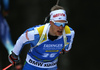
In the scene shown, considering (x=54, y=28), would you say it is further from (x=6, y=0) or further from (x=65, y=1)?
(x=6, y=0)

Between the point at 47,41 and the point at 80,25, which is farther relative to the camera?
the point at 80,25

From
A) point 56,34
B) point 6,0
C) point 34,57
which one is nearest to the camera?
point 56,34

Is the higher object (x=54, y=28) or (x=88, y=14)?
(x=54, y=28)

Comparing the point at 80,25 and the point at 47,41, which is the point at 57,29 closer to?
the point at 47,41

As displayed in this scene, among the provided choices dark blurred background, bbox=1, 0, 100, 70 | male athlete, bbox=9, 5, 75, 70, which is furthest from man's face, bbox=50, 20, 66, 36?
dark blurred background, bbox=1, 0, 100, 70

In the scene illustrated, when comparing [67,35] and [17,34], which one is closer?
[67,35]

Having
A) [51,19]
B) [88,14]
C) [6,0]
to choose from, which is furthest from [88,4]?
[51,19]

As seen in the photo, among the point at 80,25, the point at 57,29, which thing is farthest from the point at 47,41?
the point at 80,25

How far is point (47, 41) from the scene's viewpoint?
14.6 ft

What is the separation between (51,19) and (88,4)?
333cm

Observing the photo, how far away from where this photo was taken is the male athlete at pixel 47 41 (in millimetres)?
4355

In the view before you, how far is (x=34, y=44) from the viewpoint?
446 cm

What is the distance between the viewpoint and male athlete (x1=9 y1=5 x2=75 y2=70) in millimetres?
4355

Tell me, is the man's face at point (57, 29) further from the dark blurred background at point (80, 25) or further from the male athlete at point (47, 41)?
the dark blurred background at point (80, 25)
